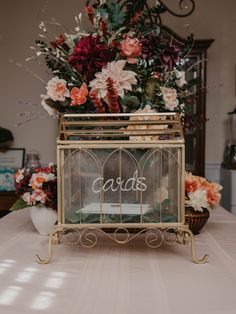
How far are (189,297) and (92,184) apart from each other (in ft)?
1.28

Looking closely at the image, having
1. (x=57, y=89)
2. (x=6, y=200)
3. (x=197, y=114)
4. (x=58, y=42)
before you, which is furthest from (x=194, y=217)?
(x=6, y=200)

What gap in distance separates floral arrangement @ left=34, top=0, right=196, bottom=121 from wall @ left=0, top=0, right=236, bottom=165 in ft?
8.45

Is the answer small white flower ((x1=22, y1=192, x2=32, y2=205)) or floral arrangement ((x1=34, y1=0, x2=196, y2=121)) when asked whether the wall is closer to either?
floral arrangement ((x1=34, y1=0, x2=196, y2=121))

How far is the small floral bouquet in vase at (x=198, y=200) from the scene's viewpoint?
1.26 m

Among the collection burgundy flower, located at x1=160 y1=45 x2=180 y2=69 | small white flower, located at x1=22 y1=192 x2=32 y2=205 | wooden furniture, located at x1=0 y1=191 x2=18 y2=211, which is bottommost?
wooden furniture, located at x1=0 y1=191 x2=18 y2=211

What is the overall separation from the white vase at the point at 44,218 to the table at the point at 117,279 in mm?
48

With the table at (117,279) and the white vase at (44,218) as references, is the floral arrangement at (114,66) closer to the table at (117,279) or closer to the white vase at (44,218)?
the white vase at (44,218)

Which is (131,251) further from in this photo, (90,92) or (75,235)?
(90,92)

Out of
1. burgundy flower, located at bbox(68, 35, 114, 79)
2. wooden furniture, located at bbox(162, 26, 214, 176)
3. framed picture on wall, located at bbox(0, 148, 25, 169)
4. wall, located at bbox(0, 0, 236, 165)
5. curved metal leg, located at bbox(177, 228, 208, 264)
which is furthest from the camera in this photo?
framed picture on wall, located at bbox(0, 148, 25, 169)

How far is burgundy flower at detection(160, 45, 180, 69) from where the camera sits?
4.17 feet

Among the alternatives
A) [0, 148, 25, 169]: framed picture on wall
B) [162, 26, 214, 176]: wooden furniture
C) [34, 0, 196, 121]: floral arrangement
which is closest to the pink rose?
[34, 0, 196, 121]: floral arrangement

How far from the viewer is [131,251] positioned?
3.66ft

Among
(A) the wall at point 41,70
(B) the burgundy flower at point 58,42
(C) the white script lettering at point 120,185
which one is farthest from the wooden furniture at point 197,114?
(C) the white script lettering at point 120,185

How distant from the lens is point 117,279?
33.9 inches
